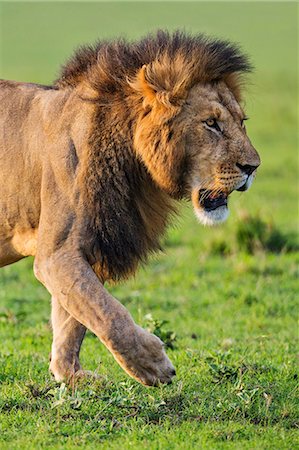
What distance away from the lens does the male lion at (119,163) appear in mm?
4289

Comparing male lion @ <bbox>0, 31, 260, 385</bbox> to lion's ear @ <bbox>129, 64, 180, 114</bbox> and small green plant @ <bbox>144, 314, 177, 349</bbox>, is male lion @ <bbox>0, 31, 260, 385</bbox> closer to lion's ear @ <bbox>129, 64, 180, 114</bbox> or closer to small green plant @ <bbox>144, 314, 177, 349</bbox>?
lion's ear @ <bbox>129, 64, 180, 114</bbox>

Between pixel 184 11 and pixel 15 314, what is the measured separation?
31.7 m

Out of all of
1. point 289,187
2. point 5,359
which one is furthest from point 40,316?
point 289,187

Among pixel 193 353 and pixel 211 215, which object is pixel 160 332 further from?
pixel 211 215

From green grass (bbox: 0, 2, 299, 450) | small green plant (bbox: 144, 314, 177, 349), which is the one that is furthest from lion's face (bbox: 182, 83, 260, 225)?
small green plant (bbox: 144, 314, 177, 349)

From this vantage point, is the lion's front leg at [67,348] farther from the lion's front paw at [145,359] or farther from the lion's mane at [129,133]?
the lion's front paw at [145,359]

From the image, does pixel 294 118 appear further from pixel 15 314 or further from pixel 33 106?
pixel 33 106

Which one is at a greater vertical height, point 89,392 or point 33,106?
point 33,106

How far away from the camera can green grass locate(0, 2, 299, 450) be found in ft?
13.3

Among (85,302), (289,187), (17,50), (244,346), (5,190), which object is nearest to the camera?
(85,302)

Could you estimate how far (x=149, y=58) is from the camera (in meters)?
4.47

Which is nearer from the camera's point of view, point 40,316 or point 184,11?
point 40,316

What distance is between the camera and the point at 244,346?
19.2 ft

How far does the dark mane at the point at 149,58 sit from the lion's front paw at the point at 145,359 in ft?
3.58
